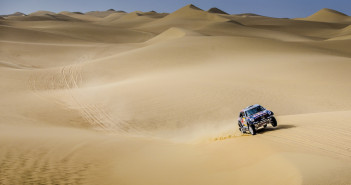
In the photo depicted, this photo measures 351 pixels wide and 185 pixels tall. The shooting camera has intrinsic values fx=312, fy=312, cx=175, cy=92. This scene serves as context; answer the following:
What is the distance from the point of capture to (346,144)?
7.57 metres

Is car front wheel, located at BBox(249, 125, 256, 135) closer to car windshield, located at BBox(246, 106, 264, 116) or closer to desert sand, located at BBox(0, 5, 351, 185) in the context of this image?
desert sand, located at BBox(0, 5, 351, 185)

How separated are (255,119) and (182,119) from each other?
530 centimetres

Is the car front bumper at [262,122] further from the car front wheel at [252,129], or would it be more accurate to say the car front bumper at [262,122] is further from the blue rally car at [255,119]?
the car front wheel at [252,129]

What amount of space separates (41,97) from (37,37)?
165 feet

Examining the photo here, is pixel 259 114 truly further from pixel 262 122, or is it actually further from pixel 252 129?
pixel 252 129

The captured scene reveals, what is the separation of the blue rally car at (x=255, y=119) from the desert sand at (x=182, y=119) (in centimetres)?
36

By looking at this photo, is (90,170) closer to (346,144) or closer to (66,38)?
(346,144)

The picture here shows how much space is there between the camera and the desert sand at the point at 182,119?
6.43 meters

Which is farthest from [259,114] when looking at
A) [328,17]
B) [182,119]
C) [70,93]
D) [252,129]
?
[328,17]

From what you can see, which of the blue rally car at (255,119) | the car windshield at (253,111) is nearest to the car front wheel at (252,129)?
the blue rally car at (255,119)

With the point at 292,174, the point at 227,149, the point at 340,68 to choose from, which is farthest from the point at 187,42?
the point at 292,174

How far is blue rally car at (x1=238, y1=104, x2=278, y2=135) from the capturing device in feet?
34.0

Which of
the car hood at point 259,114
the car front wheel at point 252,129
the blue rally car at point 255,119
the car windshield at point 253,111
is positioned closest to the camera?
the car front wheel at point 252,129

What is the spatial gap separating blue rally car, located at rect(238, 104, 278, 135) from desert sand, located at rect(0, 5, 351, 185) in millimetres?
361
